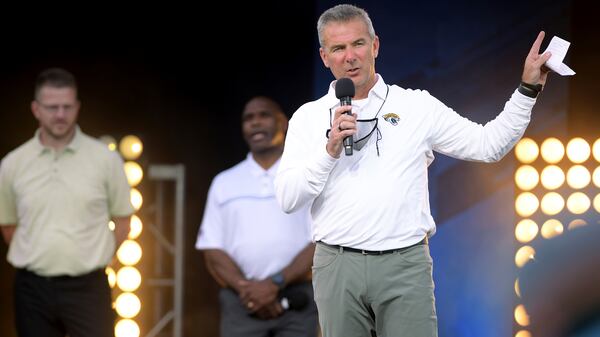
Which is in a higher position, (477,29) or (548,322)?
(477,29)

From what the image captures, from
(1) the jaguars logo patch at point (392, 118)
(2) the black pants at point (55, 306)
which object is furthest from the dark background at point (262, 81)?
(1) the jaguars logo patch at point (392, 118)

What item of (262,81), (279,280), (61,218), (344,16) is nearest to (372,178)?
(344,16)

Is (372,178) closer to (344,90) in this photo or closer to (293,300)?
(344,90)

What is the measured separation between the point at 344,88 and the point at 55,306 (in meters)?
2.42

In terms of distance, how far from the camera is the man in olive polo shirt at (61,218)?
506 centimetres

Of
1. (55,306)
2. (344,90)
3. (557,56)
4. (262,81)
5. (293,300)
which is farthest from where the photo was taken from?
(262,81)

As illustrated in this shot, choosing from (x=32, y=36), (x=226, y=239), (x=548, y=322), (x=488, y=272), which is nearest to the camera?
(x=548, y=322)

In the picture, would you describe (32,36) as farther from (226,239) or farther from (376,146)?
(376,146)

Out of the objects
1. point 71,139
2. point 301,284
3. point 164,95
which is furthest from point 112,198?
point 164,95

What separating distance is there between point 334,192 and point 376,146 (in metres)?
0.21

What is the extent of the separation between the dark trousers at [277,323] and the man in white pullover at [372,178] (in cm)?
193

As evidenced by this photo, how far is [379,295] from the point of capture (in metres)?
3.32

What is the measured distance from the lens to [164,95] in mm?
6883

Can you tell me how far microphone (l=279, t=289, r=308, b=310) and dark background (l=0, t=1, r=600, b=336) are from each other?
1217mm
